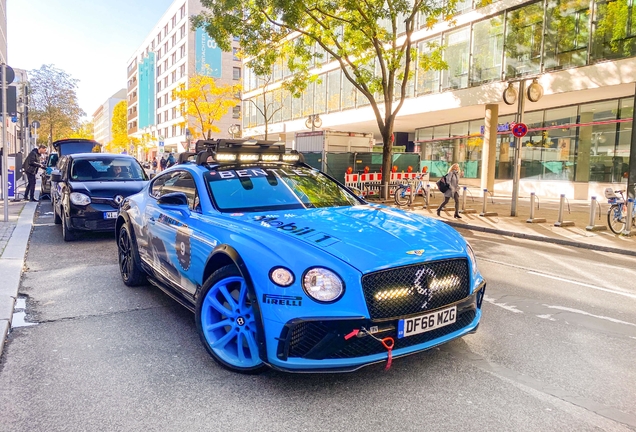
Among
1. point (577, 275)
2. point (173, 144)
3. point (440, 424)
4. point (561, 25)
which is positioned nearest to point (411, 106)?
point (561, 25)

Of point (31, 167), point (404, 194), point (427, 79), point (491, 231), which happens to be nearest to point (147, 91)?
point (427, 79)

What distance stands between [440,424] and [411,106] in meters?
25.4

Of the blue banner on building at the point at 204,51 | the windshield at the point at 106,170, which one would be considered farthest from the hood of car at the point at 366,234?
the blue banner on building at the point at 204,51

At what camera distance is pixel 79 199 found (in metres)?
9.26

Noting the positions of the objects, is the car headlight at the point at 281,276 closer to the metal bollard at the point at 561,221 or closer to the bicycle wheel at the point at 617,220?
the bicycle wheel at the point at 617,220

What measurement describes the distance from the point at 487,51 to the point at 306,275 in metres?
22.4

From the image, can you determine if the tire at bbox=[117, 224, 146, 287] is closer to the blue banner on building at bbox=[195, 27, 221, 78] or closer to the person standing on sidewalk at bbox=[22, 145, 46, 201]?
the person standing on sidewalk at bbox=[22, 145, 46, 201]

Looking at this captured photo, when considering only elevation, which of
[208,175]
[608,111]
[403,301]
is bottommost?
[403,301]

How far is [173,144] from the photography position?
76438mm

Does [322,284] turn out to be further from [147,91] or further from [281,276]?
[147,91]

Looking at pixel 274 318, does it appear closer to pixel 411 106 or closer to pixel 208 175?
pixel 208 175

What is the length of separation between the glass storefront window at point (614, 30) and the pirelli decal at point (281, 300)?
18.2 meters

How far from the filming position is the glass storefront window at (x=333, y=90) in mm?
34000

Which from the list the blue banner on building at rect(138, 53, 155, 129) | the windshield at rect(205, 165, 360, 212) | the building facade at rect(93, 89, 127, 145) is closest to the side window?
the windshield at rect(205, 165, 360, 212)
